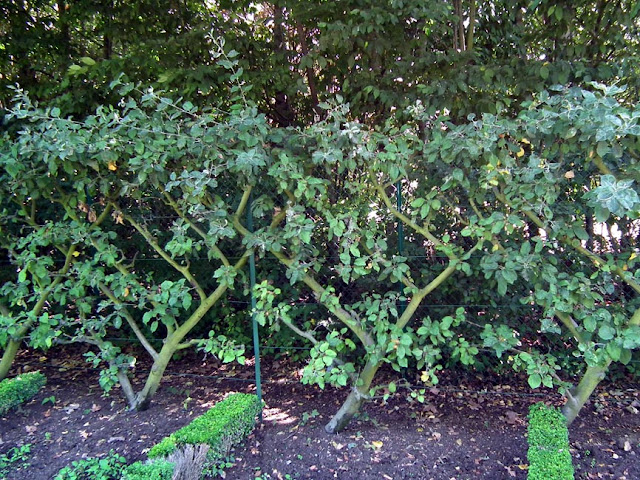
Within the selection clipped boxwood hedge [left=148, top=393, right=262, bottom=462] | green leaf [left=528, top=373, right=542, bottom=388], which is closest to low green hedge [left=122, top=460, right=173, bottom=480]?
clipped boxwood hedge [left=148, top=393, right=262, bottom=462]

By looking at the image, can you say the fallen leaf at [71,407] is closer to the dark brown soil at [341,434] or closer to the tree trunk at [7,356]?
the dark brown soil at [341,434]

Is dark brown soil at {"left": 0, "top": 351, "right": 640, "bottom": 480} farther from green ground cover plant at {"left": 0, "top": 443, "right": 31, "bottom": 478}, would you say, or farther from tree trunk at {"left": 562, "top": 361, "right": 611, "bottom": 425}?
tree trunk at {"left": 562, "top": 361, "right": 611, "bottom": 425}

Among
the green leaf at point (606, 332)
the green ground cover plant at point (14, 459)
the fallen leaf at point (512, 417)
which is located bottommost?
the fallen leaf at point (512, 417)

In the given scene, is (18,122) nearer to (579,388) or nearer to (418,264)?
(418,264)

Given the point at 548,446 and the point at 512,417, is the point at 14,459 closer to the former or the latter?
the point at 548,446

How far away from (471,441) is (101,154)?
303 centimetres

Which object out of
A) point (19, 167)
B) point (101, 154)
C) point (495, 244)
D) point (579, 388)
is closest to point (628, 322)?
point (579, 388)

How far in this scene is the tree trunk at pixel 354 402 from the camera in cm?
315

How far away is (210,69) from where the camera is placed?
3721 millimetres

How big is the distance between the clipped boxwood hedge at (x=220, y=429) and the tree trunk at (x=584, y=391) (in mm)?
2112

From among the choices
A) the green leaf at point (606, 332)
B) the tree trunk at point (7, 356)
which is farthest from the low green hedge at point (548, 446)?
the tree trunk at point (7, 356)

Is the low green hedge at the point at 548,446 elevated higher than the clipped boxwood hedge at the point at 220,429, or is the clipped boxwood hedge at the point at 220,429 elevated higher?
the clipped boxwood hedge at the point at 220,429

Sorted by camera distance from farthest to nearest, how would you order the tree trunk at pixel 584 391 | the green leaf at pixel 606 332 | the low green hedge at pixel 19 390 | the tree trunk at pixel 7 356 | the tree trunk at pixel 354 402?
the tree trunk at pixel 7 356 < the low green hedge at pixel 19 390 < the tree trunk at pixel 354 402 < the tree trunk at pixel 584 391 < the green leaf at pixel 606 332

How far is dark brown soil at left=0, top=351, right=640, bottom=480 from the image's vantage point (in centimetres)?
283
